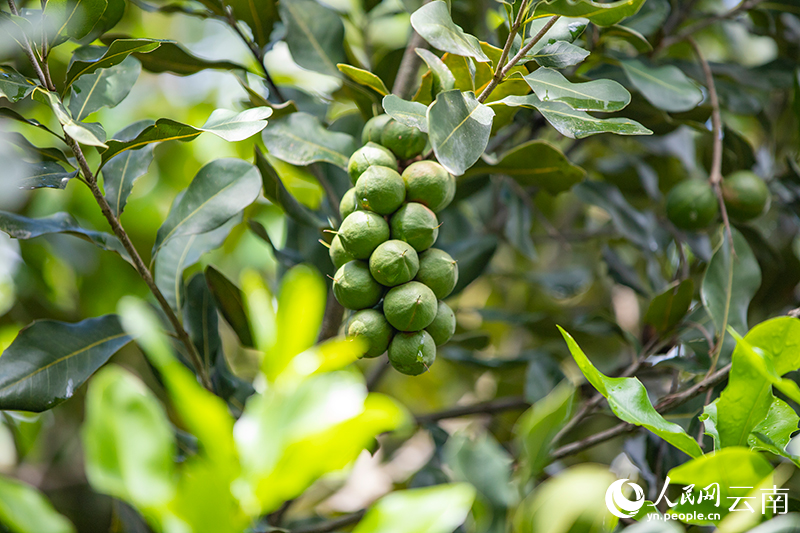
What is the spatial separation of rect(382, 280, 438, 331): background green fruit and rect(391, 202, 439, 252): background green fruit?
2.1 inches

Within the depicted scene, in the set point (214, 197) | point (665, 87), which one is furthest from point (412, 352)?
point (665, 87)

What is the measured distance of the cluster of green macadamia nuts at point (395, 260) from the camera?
64cm

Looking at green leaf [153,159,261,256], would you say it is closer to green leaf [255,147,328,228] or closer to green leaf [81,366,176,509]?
green leaf [255,147,328,228]

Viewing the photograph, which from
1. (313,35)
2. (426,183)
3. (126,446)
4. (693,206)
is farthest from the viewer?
(693,206)

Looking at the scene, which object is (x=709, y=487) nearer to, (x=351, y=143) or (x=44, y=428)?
(x=351, y=143)

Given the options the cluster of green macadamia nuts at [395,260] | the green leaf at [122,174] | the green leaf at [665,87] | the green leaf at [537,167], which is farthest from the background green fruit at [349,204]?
the green leaf at [665,87]

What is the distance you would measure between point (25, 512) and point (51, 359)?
48 cm

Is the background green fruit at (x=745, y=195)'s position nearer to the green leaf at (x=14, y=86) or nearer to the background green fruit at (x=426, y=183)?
the background green fruit at (x=426, y=183)

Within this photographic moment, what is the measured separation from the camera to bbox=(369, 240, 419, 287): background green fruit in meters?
0.63

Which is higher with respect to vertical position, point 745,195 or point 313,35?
point 313,35

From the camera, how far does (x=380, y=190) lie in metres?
0.65

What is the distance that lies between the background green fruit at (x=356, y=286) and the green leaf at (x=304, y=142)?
19cm

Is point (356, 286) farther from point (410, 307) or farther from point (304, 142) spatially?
point (304, 142)

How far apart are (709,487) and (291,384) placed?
1.38 ft
